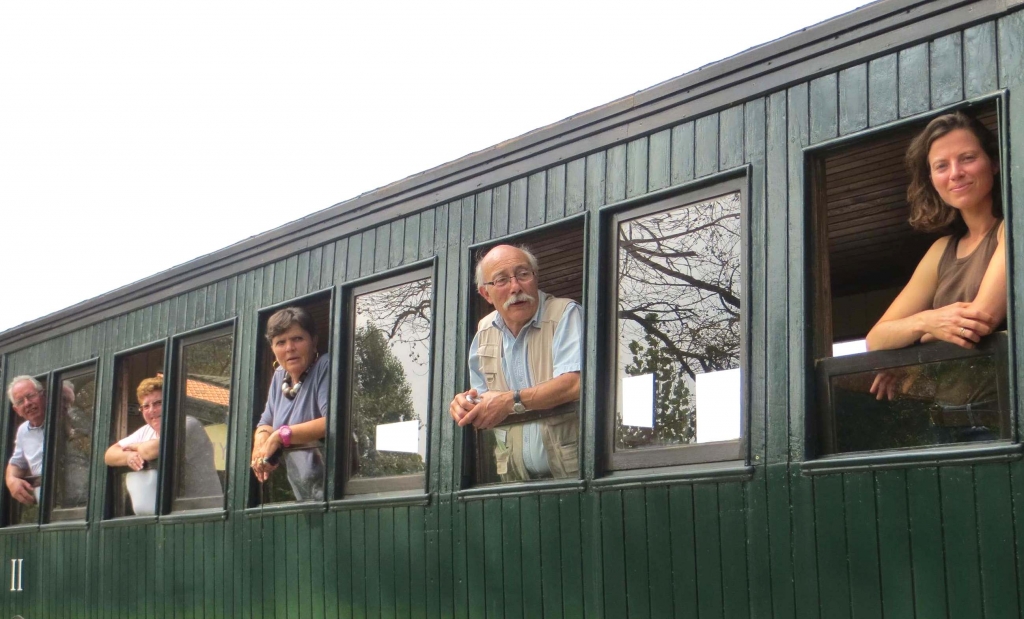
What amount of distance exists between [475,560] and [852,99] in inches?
104

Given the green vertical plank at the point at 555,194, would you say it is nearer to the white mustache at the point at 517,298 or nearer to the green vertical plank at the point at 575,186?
the green vertical plank at the point at 575,186

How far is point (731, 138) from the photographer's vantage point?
17.9 ft

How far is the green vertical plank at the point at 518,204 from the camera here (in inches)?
253

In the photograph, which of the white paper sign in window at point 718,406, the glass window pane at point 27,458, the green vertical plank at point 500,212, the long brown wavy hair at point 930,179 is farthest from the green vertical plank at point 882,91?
the glass window pane at point 27,458

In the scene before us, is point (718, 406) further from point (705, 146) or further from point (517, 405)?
point (517, 405)

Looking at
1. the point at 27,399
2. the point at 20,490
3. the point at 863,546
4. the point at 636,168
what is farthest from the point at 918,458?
the point at 27,399

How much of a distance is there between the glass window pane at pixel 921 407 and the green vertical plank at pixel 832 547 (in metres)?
0.16

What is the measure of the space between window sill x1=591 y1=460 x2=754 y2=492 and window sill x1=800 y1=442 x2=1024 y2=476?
0.31 m

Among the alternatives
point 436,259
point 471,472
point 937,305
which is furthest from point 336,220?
point 937,305

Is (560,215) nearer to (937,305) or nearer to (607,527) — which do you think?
(607,527)

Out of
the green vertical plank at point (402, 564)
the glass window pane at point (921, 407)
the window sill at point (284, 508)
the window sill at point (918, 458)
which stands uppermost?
the glass window pane at point (921, 407)

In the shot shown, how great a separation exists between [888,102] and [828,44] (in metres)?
0.38

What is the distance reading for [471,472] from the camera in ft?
21.2

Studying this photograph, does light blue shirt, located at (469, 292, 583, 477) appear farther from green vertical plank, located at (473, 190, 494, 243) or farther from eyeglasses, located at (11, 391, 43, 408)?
eyeglasses, located at (11, 391, 43, 408)
